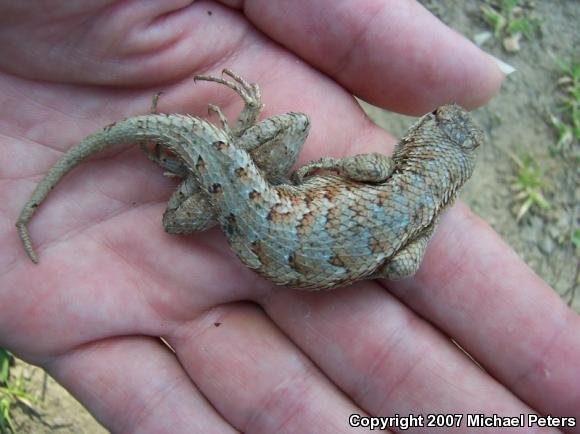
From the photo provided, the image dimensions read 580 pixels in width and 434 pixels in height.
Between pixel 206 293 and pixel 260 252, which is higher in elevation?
pixel 260 252

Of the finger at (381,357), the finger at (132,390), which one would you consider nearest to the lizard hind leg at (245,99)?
the finger at (381,357)

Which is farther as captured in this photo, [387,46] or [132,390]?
[387,46]

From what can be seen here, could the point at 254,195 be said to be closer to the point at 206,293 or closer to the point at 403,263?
the point at 206,293

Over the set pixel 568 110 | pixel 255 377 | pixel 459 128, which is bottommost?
pixel 255 377

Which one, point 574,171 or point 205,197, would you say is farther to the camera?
point 574,171

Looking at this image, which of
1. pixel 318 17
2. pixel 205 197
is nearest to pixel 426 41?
pixel 318 17

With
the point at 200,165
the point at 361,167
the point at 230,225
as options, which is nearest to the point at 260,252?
the point at 230,225

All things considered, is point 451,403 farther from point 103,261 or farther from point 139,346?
point 103,261
